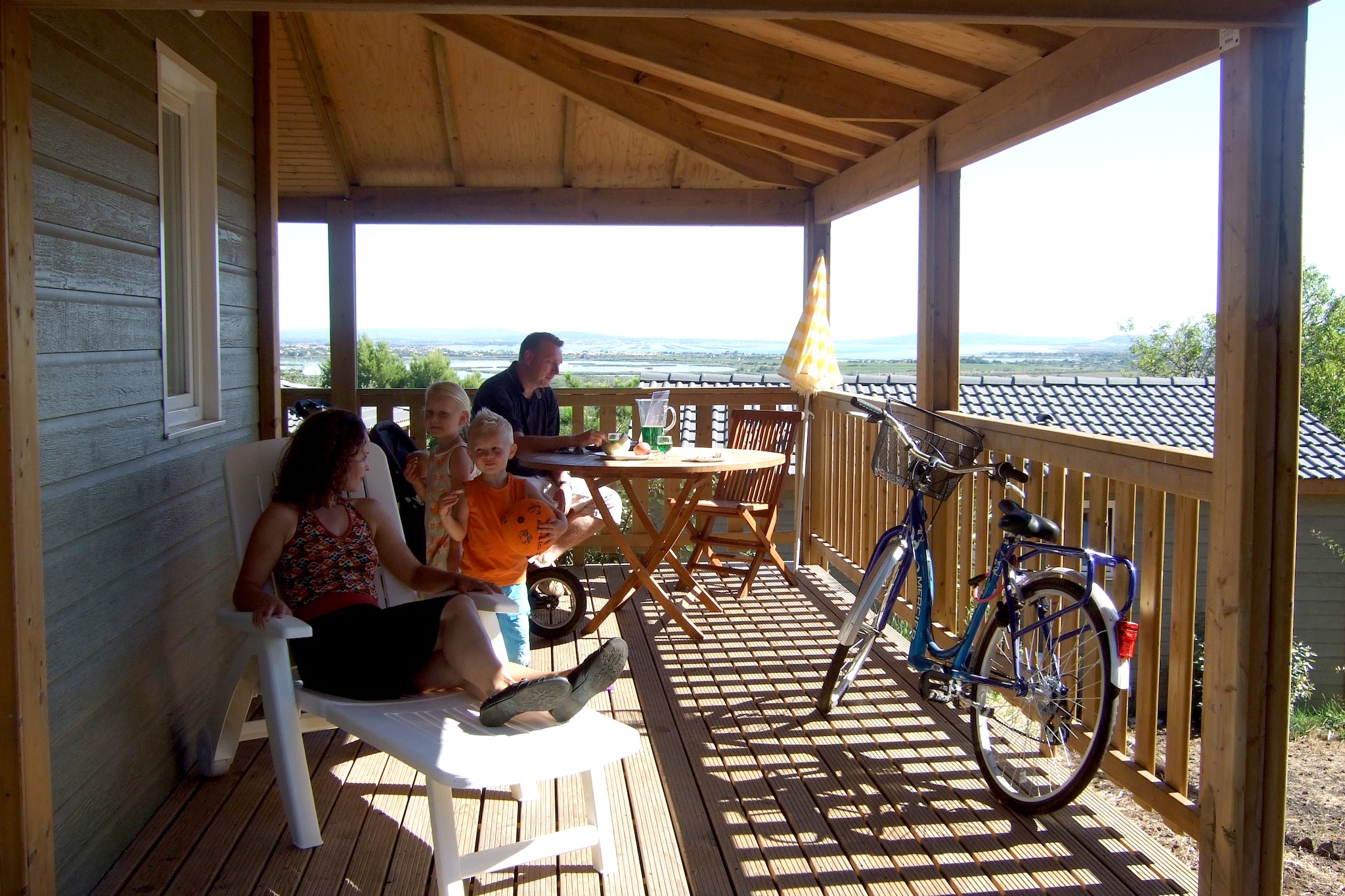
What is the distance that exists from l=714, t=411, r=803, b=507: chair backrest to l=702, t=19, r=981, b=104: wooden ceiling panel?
6.58 ft

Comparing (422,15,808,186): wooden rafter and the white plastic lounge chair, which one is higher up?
(422,15,808,186): wooden rafter

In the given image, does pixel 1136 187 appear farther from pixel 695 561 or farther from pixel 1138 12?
pixel 1138 12

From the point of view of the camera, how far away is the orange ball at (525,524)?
3607mm

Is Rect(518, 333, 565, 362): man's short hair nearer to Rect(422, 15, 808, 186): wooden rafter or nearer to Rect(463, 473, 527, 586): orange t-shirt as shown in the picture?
Rect(463, 473, 527, 586): orange t-shirt

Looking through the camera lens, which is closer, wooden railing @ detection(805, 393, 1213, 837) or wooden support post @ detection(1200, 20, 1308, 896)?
wooden support post @ detection(1200, 20, 1308, 896)

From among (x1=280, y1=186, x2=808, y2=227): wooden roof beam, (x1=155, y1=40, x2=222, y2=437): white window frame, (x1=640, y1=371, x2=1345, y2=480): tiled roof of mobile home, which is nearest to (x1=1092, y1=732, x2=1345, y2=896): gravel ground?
(x1=155, y1=40, x2=222, y2=437): white window frame

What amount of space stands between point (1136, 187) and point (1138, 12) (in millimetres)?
43445

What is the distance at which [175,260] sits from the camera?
11.3 feet

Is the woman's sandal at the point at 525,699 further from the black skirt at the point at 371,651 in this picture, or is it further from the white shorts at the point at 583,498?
the white shorts at the point at 583,498

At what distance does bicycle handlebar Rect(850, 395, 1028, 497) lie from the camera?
→ 3268mm

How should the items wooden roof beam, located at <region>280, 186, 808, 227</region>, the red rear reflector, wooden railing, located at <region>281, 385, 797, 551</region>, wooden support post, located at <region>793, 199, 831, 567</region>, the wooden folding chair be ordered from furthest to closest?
wooden roof beam, located at <region>280, 186, 808, 227</region> < wooden support post, located at <region>793, 199, 831, 567</region> < wooden railing, located at <region>281, 385, 797, 551</region> < the wooden folding chair < the red rear reflector

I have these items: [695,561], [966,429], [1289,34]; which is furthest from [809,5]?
[695,561]

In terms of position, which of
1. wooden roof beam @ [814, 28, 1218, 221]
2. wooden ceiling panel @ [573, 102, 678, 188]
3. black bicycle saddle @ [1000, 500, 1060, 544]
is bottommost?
black bicycle saddle @ [1000, 500, 1060, 544]

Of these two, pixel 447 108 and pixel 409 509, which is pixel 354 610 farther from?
pixel 447 108
